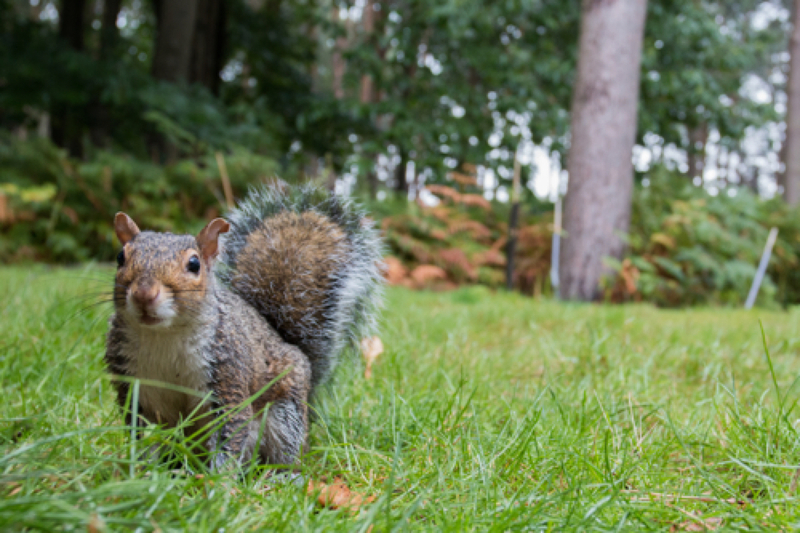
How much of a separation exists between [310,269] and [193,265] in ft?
1.23

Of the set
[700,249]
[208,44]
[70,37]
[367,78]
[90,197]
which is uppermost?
[367,78]

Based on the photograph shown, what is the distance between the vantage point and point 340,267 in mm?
1407

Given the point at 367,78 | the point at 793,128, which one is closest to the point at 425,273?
the point at 367,78

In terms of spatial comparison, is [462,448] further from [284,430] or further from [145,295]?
[145,295]

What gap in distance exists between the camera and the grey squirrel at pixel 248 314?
39.4 inches

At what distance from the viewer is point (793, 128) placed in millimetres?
8227

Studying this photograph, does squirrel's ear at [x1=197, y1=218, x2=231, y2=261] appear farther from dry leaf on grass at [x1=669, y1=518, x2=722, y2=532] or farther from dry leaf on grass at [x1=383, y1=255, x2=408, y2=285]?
dry leaf on grass at [x1=383, y1=255, x2=408, y2=285]

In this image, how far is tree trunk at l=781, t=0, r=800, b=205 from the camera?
7.98 metres

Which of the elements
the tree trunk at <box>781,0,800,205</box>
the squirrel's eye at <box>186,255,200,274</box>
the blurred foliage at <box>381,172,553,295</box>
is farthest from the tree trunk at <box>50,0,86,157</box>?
the tree trunk at <box>781,0,800,205</box>

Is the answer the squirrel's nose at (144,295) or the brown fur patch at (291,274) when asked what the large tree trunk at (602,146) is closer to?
the brown fur patch at (291,274)

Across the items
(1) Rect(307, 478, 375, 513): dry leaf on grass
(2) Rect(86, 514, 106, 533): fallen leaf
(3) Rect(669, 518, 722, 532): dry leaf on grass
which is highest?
(2) Rect(86, 514, 106, 533): fallen leaf

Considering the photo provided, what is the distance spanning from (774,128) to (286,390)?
24.6 m

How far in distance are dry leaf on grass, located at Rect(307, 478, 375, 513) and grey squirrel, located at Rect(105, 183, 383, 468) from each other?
5.2 inches

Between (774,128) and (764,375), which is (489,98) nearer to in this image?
(764,375)
